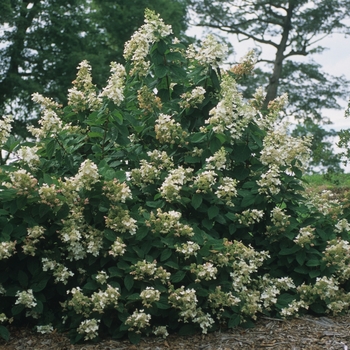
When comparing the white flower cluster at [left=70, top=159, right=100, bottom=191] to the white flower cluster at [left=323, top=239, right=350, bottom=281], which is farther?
the white flower cluster at [left=323, top=239, right=350, bottom=281]

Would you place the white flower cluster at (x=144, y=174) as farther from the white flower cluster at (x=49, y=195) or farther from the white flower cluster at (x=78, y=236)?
the white flower cluster at (x=49, y=195)

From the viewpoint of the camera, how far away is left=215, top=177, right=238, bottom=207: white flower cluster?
3575mm

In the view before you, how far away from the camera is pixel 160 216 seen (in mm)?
3334

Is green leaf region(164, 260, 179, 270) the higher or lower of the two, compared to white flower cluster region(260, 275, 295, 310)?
higher

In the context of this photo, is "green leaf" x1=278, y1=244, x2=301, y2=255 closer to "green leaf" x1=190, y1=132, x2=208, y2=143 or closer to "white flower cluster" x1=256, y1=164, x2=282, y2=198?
"white flower cluster" x1=256, y1=164, x2=282, y2=198

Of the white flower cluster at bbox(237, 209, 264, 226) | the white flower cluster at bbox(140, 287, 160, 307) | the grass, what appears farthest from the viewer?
the grass

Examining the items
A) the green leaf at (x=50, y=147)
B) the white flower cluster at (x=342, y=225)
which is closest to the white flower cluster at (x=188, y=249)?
the green leaf at (x=50, y=147)

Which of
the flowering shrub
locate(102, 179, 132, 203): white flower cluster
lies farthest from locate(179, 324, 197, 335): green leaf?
locate(102, 179, 132, 203): white flower cluster

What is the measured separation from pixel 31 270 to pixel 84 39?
663 inches

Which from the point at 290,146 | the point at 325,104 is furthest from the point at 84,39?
the point at 290,146

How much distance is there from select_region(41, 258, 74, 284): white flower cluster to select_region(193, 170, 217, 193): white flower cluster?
3.16ft

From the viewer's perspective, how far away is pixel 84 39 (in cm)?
1930

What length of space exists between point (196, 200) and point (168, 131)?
1.80 ft

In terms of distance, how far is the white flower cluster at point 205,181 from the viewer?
350cm
